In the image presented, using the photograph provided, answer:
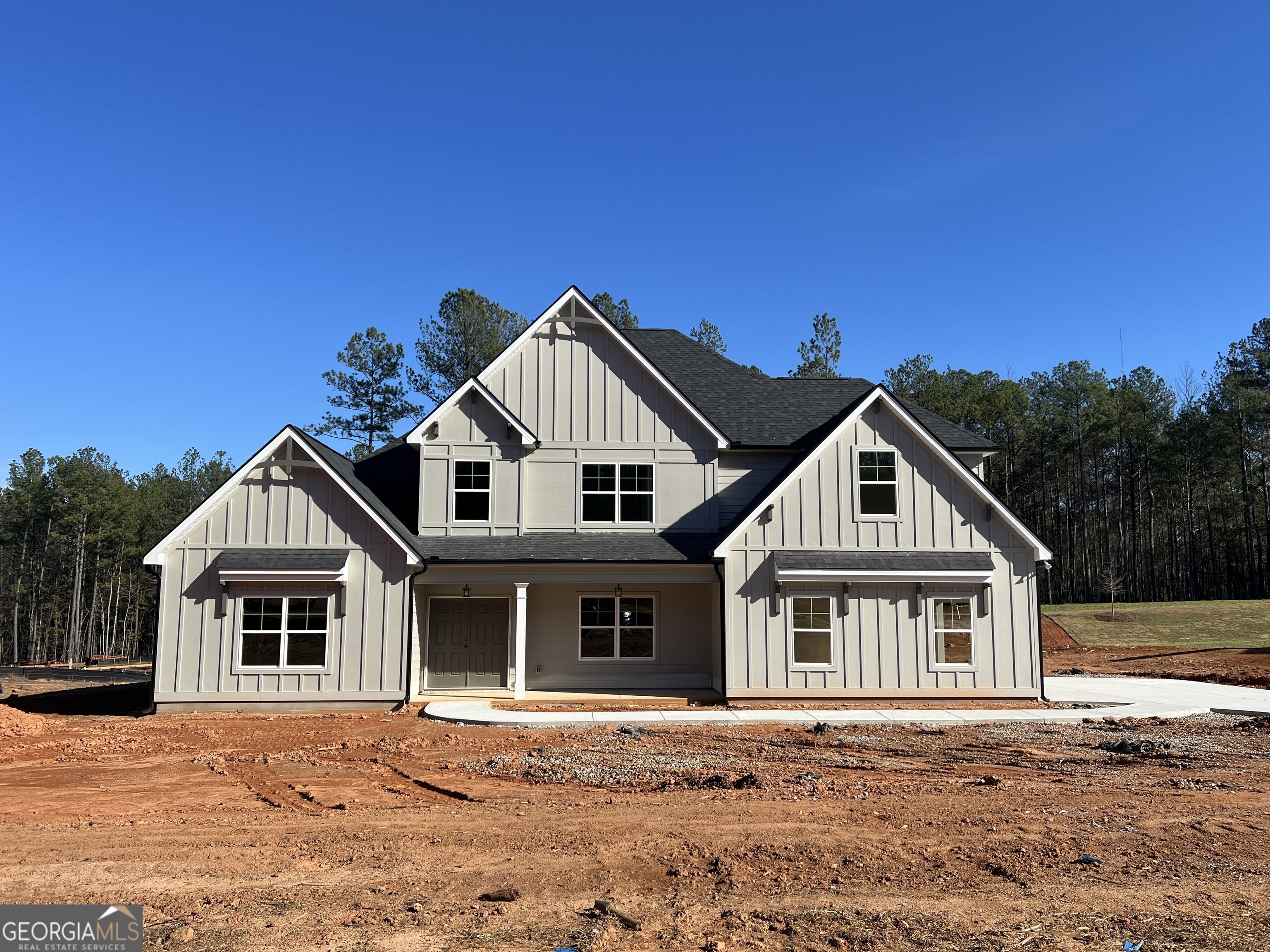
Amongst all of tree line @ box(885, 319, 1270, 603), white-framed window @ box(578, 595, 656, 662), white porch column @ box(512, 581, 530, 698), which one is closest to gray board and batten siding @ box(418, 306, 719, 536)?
white-framed window @ box(578, 595, 656, 662)

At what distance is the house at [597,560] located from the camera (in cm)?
1806

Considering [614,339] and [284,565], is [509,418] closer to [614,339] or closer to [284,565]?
[614,339]

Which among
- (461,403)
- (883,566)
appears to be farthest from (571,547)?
(883,566)

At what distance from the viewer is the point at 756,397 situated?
2388 cm

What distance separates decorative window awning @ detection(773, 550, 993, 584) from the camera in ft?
60.1

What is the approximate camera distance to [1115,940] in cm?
568

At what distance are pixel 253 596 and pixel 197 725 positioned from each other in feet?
9.27

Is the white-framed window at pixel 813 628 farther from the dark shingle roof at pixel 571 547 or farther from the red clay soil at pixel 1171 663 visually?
the red clay soil at pixel 1171 663

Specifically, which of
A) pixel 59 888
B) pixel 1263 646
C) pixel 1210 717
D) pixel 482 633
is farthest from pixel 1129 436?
pixel 59 888

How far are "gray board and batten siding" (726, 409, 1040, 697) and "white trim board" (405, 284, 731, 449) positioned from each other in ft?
9.18

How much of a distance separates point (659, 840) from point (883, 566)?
1178 centimetres

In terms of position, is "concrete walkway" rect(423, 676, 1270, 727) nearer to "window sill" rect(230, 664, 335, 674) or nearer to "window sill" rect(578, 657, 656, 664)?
"window sill" rect(230, 664, 335, 674)

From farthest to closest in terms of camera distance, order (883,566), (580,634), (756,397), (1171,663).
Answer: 1. (1171,663)
2. (756,397)
3. (580,634)
4. (883,566)

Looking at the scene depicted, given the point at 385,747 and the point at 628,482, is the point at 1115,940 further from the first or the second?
the point at 628,482
